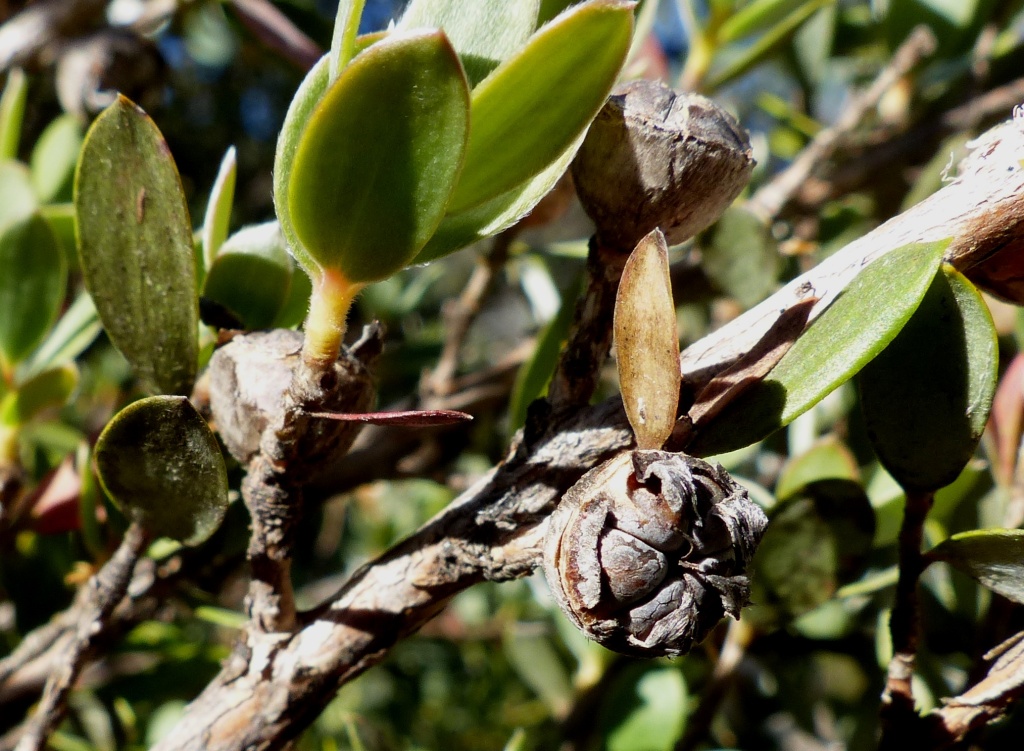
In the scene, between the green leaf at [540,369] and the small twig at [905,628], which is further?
the green leaf at [540,369]

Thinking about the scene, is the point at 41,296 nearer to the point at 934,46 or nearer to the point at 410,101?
the point at 410,101

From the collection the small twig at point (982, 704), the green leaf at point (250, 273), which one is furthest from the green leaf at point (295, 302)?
the small twig at point (982, 704)

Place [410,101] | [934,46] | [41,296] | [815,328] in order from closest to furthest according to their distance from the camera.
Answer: [410,101] → [815,328] → [41,296] → [934,46]

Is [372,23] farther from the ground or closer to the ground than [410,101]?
closer to the ground

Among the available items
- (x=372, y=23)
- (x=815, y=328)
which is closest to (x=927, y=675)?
(x=815, y=328)

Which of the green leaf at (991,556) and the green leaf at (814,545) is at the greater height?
the green leaf at (991,556)

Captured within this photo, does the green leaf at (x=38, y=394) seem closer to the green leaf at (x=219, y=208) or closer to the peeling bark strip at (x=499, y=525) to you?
the green leaf at (x=219, y=208)

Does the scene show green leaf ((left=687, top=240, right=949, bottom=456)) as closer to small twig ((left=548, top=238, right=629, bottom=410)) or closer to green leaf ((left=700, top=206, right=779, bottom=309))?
small twig ((left=548, top=238, right=629, bottom=410))
